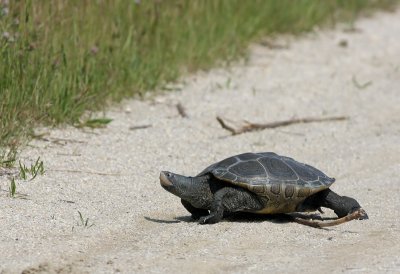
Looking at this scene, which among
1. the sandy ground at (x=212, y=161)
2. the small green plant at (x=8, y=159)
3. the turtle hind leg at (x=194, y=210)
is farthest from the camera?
the small green plant at (x=8, y=159)

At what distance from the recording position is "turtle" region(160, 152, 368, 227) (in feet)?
16.4

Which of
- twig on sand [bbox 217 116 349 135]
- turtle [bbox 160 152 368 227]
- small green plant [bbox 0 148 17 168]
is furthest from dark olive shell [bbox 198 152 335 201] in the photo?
twig on sand [bbox 217 116 349 135]

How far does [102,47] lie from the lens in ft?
24.8

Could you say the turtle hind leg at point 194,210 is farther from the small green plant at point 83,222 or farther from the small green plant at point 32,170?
the small green plant at point 32,170

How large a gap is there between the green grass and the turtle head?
1335 mm

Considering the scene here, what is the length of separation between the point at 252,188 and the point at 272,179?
13cm

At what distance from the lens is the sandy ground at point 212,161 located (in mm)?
4363

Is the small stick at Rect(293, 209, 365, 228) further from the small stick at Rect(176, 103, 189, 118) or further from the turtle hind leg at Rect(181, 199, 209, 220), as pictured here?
the small stick at Rect(176, 103, 189, 118)

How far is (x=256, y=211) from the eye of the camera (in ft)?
16.7

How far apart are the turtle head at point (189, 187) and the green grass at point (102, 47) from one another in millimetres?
1335

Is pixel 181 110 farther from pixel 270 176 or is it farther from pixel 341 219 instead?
pixel 341 219

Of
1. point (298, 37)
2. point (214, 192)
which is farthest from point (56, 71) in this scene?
point (298, 37)

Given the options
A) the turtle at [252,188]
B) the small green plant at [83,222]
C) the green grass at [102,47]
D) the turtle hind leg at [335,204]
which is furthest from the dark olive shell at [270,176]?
the green grass at [102,47]

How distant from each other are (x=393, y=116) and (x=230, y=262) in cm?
417
